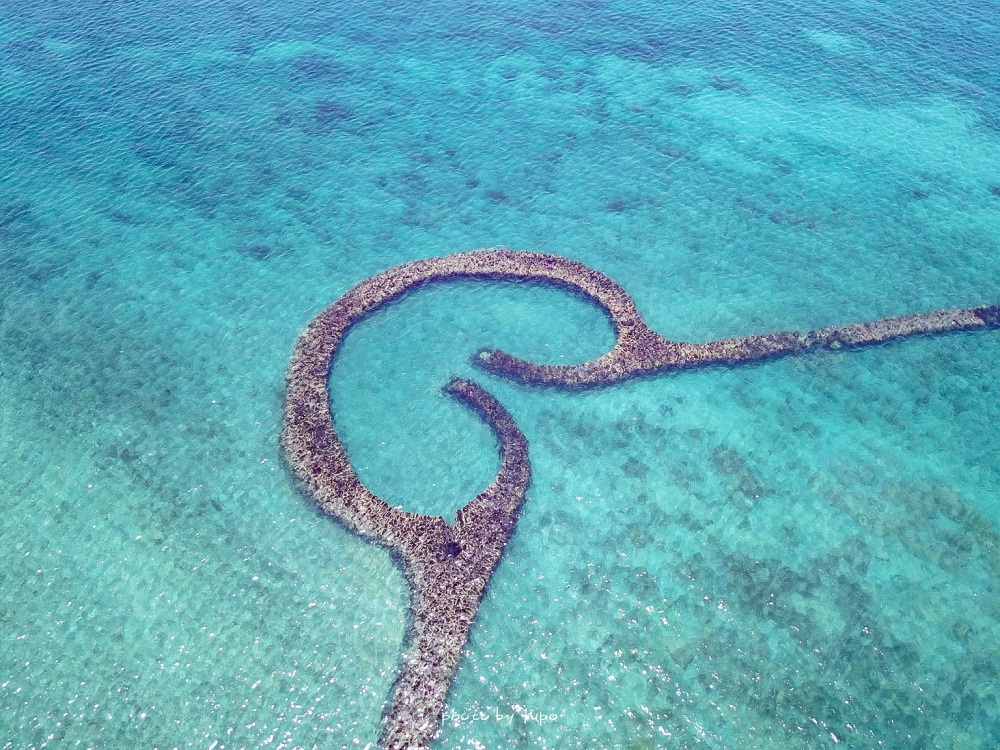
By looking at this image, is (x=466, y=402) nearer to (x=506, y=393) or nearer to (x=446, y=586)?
(x=506, y=393)

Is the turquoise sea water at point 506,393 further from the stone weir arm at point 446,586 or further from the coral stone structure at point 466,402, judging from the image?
the coral stone structure at point 466,402

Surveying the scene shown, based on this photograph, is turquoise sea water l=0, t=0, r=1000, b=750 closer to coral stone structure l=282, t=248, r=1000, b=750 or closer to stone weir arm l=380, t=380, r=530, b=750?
stone weir arm l=380, t=380, r=530, b=750

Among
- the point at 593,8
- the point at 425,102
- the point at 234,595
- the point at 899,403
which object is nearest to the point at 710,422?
the point at 899,403

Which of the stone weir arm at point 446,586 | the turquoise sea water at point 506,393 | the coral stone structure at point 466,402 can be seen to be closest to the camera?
the stone weir arm at point 446,586

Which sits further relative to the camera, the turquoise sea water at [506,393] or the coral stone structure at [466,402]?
the coral stone structure at [466,402]

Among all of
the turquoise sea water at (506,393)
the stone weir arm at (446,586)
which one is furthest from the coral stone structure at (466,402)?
the turquoise sea water at (506,393)

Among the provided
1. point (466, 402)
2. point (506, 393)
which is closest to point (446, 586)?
point (466, 402)

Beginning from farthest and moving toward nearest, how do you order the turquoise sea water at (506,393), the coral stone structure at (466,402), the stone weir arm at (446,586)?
the coral stone structure at (466,402) < the turquoise sea water at (506,393) < the stone weir arm at (446,586)
